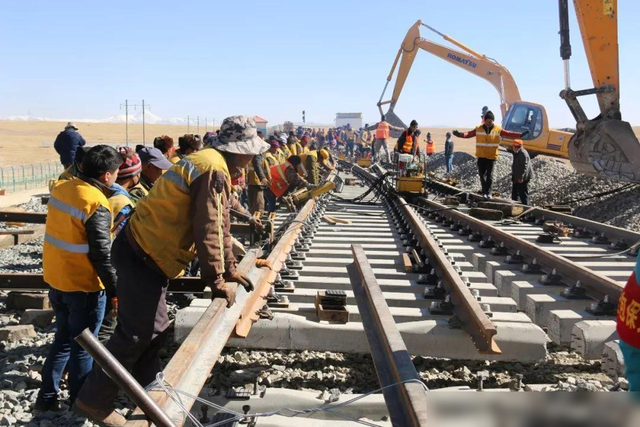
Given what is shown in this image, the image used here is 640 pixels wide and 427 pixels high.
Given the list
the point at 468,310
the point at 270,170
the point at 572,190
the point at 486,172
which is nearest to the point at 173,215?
the point at 468,310

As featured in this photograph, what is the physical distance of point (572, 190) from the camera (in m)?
14.8

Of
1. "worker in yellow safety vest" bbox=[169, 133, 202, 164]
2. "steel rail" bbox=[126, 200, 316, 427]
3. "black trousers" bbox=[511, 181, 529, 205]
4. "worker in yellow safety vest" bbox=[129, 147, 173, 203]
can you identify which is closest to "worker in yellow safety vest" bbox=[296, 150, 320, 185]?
"black trousers" bbox=[511, 181, 529, 205]

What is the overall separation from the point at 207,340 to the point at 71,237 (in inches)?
45.7

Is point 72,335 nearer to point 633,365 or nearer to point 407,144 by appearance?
point 633,365

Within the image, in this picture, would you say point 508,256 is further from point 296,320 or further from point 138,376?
point 138,376

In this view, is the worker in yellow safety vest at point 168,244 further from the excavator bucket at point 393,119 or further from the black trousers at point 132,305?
the excavator bucket at point 393,119

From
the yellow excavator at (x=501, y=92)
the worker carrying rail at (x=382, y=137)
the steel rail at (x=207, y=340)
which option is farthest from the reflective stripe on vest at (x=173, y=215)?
the worker carrying rail at (x=382, y=137)

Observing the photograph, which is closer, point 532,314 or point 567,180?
point 532,314

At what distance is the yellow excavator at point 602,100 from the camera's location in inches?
378

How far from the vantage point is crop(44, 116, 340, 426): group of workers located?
10.2 feet

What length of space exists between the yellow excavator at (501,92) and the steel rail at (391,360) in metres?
15.3

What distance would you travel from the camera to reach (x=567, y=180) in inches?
633

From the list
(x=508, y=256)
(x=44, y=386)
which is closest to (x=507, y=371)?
(x=508, y=256)

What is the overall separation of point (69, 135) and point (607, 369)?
26.1ft
